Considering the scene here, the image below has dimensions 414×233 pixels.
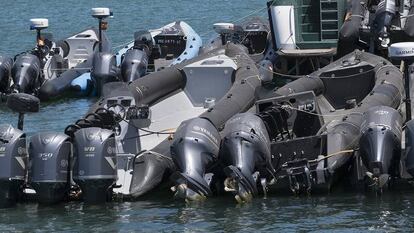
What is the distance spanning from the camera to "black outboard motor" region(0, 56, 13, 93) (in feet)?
94.5

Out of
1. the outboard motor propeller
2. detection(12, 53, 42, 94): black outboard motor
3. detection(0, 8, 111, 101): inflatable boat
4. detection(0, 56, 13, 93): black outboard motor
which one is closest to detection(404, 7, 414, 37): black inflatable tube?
detection(0, 8, 111, 101): inflatable boat

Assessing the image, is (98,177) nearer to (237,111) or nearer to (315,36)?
(237,111)

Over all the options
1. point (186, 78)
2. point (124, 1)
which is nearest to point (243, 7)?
point (124, 1)

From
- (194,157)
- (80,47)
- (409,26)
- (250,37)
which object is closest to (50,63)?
(80,47)

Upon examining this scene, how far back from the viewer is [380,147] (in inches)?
716

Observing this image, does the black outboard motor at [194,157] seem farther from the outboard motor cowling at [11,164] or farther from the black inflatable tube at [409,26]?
the black inflatable tube at [409,26]

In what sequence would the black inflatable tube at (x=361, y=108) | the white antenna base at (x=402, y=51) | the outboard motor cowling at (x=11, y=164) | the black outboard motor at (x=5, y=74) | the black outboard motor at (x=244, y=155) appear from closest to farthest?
the black outboard motor at (x=244, y=155), the outboard motor cowling at (x=11, y=164), the black inflatable tube at (x=361, y=108), the white antenna base at (x=402, y=51), the black outboard motor at (x=5, y=74)

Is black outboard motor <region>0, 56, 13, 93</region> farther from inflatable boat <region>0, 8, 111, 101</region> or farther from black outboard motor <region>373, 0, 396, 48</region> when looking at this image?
black outboard motor <region>373, 0, 396, 48</region>

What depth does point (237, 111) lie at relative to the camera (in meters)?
21.0

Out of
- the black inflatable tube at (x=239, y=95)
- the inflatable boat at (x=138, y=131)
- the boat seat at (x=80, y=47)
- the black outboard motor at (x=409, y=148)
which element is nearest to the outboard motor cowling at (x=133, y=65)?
the boat seat at (x=80, y=47)

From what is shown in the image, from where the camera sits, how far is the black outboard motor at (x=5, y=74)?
28.8 m

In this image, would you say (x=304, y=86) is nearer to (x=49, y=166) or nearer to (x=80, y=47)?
(x=49, y=166)

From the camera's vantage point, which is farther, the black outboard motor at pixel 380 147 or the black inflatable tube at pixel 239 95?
the black inflatable tube at pixel 239 95

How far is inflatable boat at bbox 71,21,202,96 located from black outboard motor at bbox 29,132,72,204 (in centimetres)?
967
